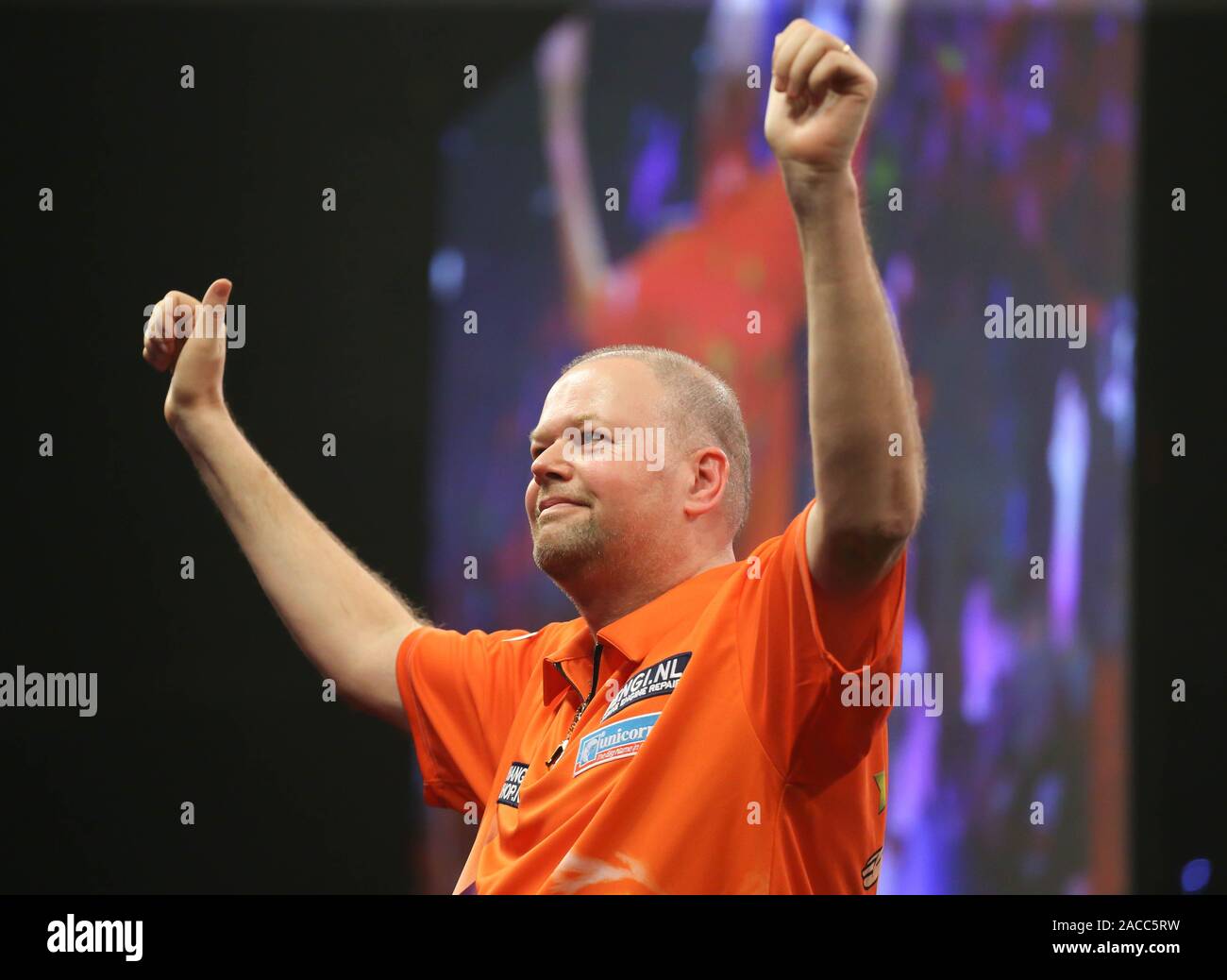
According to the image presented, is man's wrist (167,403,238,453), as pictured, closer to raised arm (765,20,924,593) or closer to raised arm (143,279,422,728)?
raised arm (143,279,422,728)

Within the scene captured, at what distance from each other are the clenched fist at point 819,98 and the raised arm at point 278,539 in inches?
42.5

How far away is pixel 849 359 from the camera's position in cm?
137

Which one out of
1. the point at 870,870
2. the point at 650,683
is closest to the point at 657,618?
the point at 650,683

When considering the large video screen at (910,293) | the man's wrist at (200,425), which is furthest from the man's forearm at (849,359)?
the large video screen at (910,293)

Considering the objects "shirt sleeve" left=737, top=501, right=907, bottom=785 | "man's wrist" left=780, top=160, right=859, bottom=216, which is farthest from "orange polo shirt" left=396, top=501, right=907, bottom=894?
"man's wrist" left=780, top=160, right=859, bottom=216

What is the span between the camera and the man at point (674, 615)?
138 cm

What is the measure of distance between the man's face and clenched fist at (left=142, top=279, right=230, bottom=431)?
0.61 metres

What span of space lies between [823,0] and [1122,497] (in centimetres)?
123

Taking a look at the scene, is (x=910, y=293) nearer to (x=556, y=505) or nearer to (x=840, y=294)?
(x=556, y=505)

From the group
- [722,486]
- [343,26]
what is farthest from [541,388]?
[722,486]

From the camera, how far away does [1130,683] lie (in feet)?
9.53

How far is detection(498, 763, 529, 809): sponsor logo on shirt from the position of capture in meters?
1.84

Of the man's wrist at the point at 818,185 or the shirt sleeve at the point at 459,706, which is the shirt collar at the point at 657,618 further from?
the man's wrist at the point at 818,185

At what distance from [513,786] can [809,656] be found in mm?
527
